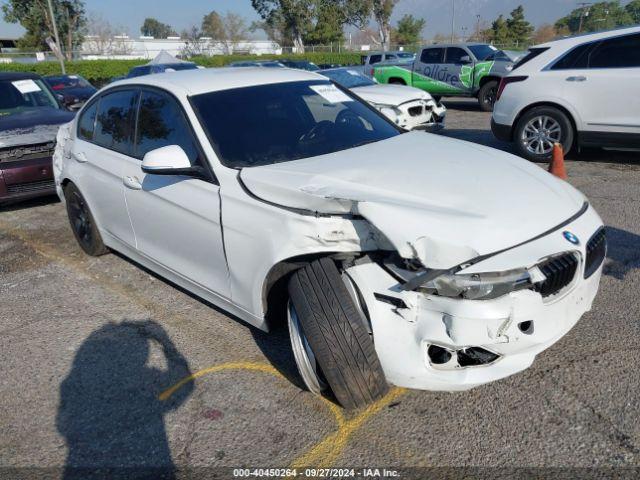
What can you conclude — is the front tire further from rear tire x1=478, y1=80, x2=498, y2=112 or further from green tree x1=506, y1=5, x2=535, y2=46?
green tree x1=506, y1=5, x2=535, y2=46

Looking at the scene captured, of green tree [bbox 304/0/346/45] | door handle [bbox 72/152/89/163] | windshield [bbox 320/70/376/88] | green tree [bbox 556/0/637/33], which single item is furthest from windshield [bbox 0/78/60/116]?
green tree [bbox 556/0/637/33]

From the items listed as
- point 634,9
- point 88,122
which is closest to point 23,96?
point 88,122

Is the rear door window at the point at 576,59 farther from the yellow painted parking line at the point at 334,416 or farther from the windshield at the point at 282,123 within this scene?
the yellow painted parking line at the point at 334,416

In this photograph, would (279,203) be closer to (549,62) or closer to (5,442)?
(5,442)

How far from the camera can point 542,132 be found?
718 cm

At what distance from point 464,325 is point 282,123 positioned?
6.23 ft

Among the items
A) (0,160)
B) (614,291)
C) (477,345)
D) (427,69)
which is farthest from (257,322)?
(427,69)

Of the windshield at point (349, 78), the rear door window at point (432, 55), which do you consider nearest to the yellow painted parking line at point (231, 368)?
the windshield at point (349, 78)

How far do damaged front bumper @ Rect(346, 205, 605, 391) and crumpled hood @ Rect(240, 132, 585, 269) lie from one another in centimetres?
13

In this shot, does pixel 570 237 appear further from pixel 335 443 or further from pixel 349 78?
pixel 349 78

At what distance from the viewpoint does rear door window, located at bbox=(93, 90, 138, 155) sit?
3.83 meters

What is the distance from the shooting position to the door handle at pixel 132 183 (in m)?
3.52

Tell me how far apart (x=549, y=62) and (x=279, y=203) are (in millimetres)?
6030

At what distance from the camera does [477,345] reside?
7.07 ft
